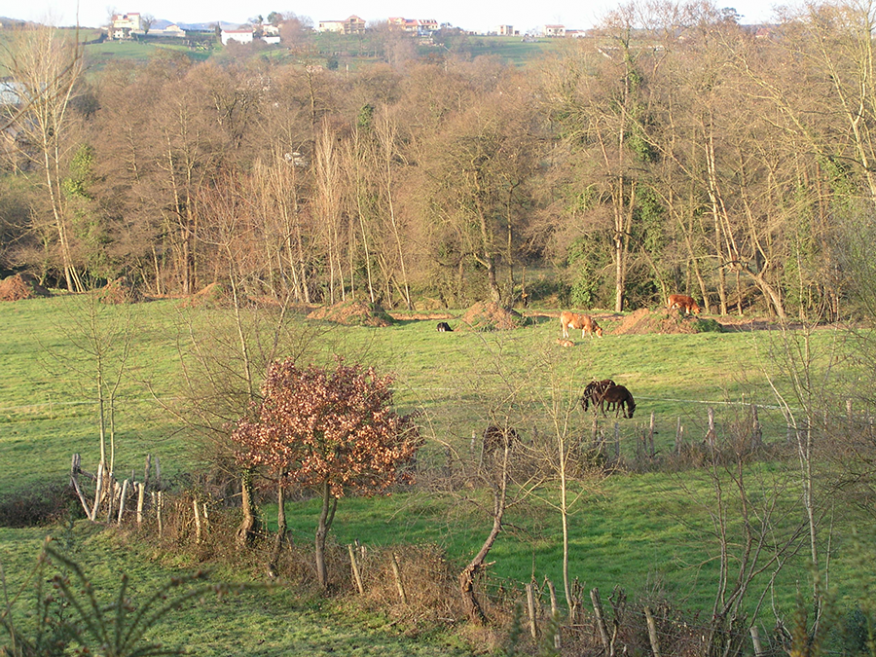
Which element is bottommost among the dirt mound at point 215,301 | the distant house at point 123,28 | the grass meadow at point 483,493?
the grass meadow at point 483,493

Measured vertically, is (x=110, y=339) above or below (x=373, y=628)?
above

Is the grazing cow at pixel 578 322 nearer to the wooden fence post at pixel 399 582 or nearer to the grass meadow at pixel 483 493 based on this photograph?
the grass meadow at pixel 483 493

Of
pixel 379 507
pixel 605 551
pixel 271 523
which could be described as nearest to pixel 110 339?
pixel 271 523

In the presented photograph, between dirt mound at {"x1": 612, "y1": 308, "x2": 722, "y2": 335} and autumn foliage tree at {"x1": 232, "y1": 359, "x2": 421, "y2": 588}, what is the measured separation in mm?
22853

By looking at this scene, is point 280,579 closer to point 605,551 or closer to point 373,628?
point 373,628

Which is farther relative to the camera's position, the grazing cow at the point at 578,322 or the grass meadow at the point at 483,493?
the grazing cow at the point at 578,322

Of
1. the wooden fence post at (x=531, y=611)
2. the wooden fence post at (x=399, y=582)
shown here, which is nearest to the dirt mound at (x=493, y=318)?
the wooden fence post at (x=399, y=582)

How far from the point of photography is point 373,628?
1089cm

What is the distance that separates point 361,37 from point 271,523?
490ft

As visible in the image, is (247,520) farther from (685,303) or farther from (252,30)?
(252,30)

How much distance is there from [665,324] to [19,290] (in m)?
37.2

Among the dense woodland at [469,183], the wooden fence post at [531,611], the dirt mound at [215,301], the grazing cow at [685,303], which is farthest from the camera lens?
the dense woodland at [469,183]

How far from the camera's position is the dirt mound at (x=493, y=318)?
34000 mm

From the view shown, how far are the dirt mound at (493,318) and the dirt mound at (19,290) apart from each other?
1095 inches
